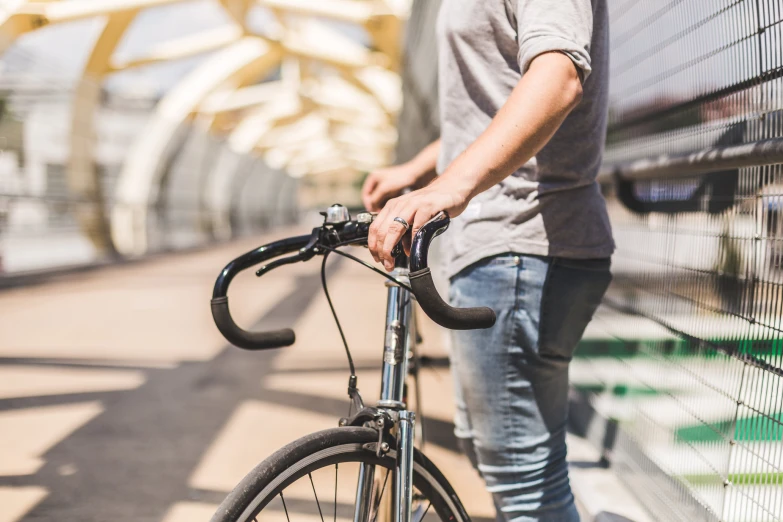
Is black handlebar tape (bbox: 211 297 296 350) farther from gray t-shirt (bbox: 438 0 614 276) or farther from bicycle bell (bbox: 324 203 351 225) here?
gray t-shirt (bbox: 438 0 614 276)

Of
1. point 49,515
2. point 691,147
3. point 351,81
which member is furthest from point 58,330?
point 351,81

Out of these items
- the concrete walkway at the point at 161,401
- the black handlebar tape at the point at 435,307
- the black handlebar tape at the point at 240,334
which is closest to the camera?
the black handlebar tape at the point at 435,307

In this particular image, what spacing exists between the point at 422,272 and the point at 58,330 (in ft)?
20.4

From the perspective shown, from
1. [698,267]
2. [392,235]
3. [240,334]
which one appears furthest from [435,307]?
[698,267]

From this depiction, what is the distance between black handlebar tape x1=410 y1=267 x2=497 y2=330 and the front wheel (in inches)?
14.6

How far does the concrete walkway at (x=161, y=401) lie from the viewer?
9.96ft

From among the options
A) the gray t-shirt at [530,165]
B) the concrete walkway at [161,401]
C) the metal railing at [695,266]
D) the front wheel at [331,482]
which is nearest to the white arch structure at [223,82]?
the concrete walkway at [161,401]

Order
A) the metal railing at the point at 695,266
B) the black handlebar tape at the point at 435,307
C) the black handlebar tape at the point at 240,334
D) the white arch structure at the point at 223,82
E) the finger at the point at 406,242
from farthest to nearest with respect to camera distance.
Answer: the white arch structure at the point at 223,82 → the metal railing at the point at 695,266 → the black handlebar tape at the point at 240,334 → the finger at the point at 406,242 → the black handlebar tape at the point at 435,307

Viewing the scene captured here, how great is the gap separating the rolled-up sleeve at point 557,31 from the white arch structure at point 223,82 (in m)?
9.44

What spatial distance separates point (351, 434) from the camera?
1.40m

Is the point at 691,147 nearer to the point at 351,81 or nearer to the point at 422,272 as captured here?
the point at 422,272

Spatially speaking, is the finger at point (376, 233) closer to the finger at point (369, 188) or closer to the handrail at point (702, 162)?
the finger at point (369, 188)

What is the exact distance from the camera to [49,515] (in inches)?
109

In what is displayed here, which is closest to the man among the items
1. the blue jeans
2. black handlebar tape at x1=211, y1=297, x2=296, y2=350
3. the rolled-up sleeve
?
the blue jeans
